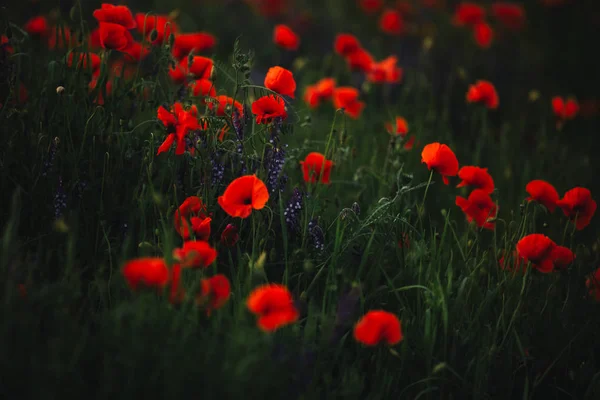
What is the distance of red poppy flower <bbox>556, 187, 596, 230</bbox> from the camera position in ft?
7.31

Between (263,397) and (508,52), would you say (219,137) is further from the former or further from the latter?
(508,52)

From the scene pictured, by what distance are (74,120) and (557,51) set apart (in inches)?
188

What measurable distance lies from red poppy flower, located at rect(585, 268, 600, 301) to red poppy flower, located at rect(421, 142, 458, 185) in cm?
61

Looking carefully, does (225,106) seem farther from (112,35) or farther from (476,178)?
(476,178)

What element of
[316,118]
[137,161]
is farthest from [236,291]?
[316,118]

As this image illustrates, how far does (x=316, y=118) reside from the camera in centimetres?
373

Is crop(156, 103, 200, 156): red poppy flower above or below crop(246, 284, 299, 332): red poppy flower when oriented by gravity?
above

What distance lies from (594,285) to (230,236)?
124 cm

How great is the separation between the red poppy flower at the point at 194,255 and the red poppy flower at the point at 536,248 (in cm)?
95

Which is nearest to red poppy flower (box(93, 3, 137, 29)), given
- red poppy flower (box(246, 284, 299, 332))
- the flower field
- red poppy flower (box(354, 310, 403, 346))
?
the flower field

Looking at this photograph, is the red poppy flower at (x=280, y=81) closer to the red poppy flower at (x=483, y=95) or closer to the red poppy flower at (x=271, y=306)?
the red poppy flower at (x=271, y=306)

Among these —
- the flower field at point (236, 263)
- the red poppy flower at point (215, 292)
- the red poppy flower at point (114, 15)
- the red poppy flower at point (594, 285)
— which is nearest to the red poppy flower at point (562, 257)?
the flower field at point (236, 263)

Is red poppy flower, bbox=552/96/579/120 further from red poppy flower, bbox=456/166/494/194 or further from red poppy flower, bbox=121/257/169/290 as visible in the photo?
red poppy flower, bbox=121/257/169/290

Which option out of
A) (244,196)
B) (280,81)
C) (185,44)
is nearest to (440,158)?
(280,81)
